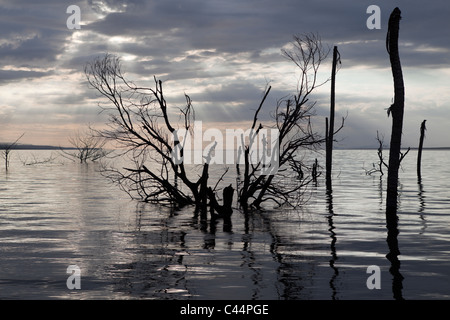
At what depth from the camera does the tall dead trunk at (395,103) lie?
17562mm

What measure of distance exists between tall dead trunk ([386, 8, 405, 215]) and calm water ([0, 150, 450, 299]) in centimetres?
164

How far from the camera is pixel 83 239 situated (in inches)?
555

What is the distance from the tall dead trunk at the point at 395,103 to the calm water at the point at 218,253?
5.39ft

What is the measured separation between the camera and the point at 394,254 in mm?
11914

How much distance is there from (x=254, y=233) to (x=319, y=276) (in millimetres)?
5675

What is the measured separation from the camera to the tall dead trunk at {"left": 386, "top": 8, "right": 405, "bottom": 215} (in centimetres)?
1756

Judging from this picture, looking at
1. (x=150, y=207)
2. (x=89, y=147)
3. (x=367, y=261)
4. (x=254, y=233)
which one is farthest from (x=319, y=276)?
(x=89, y=147)

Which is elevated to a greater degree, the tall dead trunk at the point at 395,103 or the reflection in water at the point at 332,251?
the tall dead trunk at the point at 395,103
